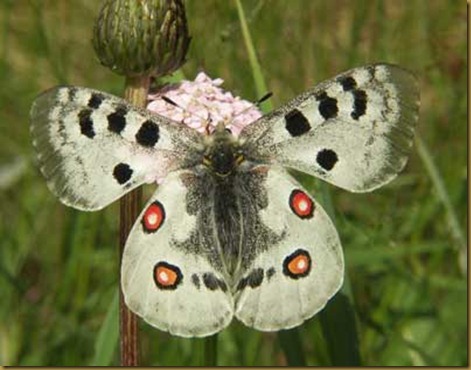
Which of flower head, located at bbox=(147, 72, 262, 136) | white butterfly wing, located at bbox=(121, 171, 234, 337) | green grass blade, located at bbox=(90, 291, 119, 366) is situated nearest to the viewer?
white butterfly wing, located at bbox=(121, 171, 234, 337)

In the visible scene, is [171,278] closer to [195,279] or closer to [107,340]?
[195,279]

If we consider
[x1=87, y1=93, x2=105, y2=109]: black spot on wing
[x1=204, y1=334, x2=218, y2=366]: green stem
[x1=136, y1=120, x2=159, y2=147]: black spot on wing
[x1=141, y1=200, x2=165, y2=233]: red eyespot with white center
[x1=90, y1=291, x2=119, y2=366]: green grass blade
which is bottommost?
[x1=90, y1=291, x2=119, y2=366]: green grass blade

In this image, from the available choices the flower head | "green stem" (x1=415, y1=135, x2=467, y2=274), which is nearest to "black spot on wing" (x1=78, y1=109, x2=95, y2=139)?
the flower head

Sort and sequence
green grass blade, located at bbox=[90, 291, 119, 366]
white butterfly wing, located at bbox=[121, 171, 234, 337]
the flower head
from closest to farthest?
white butterfly wing, located at bbox=[121, 171, 234, 337] < the flower head < green grass blade, located at bbox=[90, 291, 119, 366]

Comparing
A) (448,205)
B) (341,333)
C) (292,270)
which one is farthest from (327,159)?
(448,205)

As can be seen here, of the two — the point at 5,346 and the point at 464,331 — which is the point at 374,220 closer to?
the point at 464,331

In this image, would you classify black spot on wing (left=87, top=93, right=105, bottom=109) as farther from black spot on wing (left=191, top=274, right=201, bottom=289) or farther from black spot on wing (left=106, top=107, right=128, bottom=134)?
black spot on wing (left=191, top=274, right=201, bottom=289)

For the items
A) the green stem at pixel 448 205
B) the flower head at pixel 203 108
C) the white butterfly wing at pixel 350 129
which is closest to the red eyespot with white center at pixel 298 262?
the white butterfly wing at pixel 350 129
